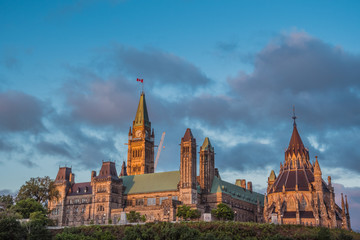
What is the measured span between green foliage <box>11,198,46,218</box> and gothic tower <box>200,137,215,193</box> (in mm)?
50311

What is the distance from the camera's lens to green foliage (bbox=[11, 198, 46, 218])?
130512 mm

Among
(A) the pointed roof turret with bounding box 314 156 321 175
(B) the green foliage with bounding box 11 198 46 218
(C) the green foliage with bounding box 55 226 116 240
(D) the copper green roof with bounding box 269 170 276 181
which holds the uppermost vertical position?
(D) the copper green roof with bounding box 269 170 276 181

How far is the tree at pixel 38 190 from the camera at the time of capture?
145 meters

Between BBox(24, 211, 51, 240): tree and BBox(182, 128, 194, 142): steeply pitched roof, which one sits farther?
BBox(182, 128, 194, 142): steeply pitched roof

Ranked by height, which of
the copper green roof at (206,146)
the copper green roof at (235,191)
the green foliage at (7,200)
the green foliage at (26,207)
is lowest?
the green foliage at (26,207)

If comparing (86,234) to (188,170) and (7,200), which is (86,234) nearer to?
(7,200)

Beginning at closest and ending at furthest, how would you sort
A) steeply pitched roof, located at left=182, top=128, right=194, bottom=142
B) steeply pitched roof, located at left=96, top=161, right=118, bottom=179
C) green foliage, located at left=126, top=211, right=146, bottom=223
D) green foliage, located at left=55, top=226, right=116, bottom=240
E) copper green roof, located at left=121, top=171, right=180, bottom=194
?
green foliage, located at left=55, top=226, right=116, bottom=240, green foliage, located at left=126, top=211, right=146, bottom=223, steeply pitched roof, located at left=182, top=128, right=194, bottom=142, copper green roof, located at left=121, top=171, right=180, bottom=194, steeply pitched roof, located at left=96, top=161, right=118, bottom=179

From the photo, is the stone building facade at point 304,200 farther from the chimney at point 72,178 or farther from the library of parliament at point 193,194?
the chimney at point 72,178

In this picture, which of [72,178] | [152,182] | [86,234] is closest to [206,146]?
[152,182]

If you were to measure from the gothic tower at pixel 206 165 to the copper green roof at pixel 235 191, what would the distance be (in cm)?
202

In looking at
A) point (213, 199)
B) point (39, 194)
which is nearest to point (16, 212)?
point (39, 194)

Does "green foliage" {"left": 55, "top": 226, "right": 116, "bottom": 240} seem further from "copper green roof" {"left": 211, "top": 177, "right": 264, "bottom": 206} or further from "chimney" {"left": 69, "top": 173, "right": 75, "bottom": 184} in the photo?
"chimney" {"left": 69, "top": 173, "right": 75, "bottom": 184}

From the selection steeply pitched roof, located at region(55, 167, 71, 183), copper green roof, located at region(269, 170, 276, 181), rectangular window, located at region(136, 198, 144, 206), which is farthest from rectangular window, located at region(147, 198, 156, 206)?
copper green roof, located at region(269, 170, 276, 181)

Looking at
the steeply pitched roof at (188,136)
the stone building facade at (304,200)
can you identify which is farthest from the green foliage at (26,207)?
the stone building facade at (304,200)
